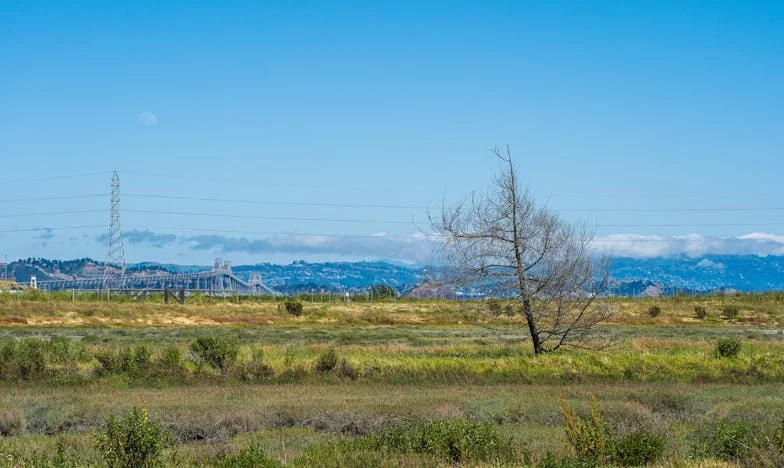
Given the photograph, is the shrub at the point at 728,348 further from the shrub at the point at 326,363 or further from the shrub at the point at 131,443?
the shrub at the point at 131,443

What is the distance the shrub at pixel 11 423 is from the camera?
1755 cm

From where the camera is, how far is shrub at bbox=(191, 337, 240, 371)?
27.3 metres

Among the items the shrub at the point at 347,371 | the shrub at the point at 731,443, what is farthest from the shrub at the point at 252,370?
the shrub at the point at 731,443

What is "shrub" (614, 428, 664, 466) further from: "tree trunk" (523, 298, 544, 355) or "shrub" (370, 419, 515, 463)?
"tree trunk" (523, 298, 544, 355)

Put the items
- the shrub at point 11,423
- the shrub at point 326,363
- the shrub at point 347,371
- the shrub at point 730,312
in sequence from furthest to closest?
1. the shrub at point 730,312
2. the shrub at point 326,363
3. the shrub at point 347,371
4. the shrub at point 11,423

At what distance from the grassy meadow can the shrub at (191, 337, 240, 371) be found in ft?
0.16

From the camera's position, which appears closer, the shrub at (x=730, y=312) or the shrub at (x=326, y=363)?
the shrub at (x=326, y=363)

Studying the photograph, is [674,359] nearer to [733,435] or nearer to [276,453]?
[733,435]

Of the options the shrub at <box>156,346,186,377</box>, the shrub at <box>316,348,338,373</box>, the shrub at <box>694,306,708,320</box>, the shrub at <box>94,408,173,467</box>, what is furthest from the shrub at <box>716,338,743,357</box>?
the shrub at <box>694,306,708,320</box>

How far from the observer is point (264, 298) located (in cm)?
9381

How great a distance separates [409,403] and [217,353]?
9.60 meters

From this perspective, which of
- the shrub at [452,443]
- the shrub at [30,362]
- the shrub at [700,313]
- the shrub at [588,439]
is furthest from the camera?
the shrub at [700,313]

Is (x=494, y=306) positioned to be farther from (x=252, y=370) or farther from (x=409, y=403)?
(x=409, y=403)

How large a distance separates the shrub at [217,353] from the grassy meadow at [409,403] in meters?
0.05
